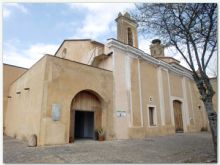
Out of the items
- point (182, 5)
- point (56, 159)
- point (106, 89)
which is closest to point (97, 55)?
point (106, 89)

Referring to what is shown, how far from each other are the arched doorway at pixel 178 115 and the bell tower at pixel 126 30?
21.0 ft

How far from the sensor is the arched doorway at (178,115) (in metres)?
16.5

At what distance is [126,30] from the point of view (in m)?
17.0

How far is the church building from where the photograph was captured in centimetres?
917

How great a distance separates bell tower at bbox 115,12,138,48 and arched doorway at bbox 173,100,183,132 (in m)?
6.41

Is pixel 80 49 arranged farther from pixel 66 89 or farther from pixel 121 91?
pixel 66 89

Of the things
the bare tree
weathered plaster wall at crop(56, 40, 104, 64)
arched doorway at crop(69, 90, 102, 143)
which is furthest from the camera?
weathered plaster wall at crop(56, 40, 104, 64)

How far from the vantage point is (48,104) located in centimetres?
879

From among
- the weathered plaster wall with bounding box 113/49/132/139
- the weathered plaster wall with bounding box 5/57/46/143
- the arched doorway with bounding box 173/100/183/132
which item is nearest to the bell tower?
the weathered plaster wall with bounding box 113/49/132/139

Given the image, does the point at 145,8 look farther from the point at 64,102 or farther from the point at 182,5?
the point at 64,102

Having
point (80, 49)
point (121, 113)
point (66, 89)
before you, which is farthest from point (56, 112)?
point (80, 49)

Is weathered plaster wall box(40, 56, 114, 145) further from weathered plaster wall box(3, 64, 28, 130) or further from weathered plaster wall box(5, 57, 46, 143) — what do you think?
weathered plaster wall box(3, 64, 28, 130)

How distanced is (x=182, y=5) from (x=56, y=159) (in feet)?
22.4

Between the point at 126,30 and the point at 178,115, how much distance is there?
891cm
